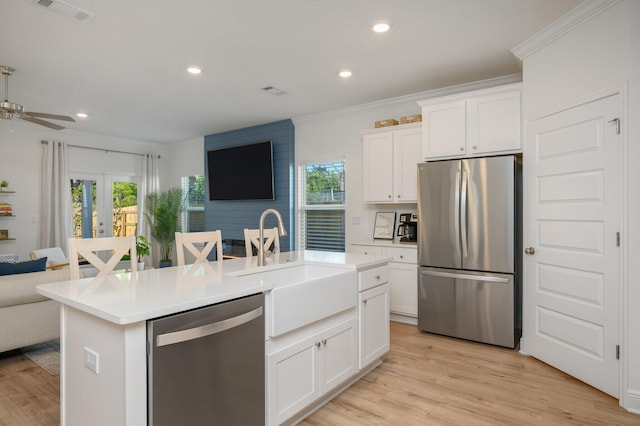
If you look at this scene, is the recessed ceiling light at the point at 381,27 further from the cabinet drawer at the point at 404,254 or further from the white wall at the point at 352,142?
the cabinet drawer at the point at 404,254

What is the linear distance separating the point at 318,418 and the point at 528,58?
3353mm

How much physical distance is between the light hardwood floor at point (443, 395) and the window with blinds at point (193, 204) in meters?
4.48

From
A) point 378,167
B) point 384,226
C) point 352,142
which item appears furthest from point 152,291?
point 352,142

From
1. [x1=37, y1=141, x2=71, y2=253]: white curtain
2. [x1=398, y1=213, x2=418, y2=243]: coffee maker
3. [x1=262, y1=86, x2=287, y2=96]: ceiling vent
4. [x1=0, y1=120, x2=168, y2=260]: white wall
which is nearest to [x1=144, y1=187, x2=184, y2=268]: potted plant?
[x1=37, y1=141, x2=71, y2=253]: white curtain

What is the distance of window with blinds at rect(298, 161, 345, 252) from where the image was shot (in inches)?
217

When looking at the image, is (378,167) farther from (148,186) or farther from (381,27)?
(148,186)

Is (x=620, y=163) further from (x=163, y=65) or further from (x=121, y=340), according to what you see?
(x=163, y=65)

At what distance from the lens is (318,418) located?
7.46ft

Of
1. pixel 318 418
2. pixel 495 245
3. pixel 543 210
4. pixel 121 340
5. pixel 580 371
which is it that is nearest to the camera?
pixel 121 340

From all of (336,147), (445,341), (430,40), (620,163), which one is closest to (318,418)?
(445,341)

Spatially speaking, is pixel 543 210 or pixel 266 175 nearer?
pixel 543 210

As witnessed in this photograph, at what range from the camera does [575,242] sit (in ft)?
9.34

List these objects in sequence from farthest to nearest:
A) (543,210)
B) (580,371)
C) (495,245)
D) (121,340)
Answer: (495,245) → (543,210) → (580,371) → (121,340)

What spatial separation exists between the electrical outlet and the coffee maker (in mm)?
3485
